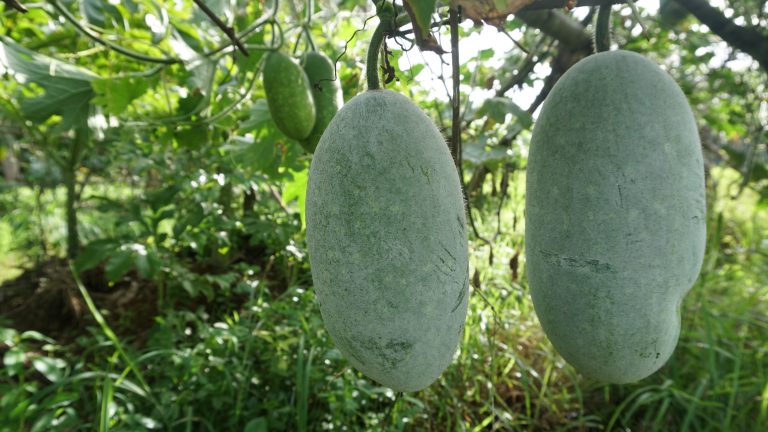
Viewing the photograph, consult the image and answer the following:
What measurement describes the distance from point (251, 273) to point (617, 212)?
214 cm

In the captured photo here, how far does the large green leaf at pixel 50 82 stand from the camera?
1.42m

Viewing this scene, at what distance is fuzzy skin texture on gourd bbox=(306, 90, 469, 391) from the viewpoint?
0.57 meters

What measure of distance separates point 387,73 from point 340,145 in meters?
0.19

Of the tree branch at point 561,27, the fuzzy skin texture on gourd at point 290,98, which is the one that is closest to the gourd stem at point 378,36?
the tree branch at point 561,27

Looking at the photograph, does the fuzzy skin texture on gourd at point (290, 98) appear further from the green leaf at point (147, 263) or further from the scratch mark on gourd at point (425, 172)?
the green leaf at point (147, 263)

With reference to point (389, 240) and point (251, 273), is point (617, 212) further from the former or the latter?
point (251, 273)

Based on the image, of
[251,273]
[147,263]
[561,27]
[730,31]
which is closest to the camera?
[730,31]

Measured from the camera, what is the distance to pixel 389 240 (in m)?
0.56

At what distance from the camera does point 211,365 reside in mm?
2014

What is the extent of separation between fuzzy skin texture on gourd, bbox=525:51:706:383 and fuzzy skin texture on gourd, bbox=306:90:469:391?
13cm

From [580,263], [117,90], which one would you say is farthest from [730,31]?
[117,90]

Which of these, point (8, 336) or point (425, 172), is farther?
point (8, 336)

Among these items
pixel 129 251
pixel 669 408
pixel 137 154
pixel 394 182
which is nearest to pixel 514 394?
pixel 669 408

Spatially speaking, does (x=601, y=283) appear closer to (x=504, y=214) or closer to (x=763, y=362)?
(x=763, y=362)
